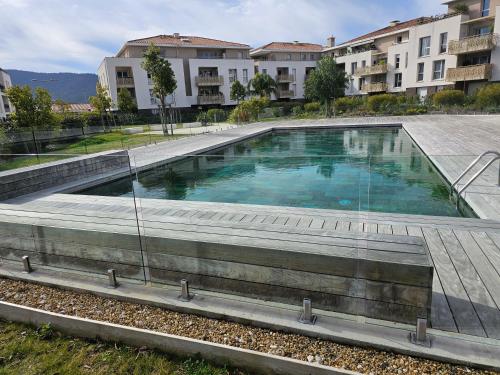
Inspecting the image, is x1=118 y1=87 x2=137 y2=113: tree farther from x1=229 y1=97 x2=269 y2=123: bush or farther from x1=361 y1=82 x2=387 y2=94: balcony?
x1=361 y1=82 x2=387 y2=94: balcony

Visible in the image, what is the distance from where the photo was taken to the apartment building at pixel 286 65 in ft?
143

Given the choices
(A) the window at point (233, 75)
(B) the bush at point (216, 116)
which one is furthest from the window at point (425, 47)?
(A) the window at point (233, 75)

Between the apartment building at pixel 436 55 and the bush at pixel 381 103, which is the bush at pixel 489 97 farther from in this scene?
the bush at pixel 381 103

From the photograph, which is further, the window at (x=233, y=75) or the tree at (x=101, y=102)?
the window at (x=233, y=75)

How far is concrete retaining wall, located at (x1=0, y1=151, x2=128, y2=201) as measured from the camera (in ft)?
22.0

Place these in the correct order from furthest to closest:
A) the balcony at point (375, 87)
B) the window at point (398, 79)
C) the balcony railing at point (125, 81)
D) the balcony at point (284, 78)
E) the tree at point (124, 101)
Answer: the balcony at point (284, 78)
the balcony railing at point (125, 81)
the balcony at point (375, 87)
the window at point (398, 79)
the tree at point (124, 101)

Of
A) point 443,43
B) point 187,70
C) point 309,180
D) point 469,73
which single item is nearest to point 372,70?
point 443,43

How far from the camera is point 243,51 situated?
41938 millimetres

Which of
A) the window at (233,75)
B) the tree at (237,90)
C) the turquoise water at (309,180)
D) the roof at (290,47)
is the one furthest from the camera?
the roof at (290,47)

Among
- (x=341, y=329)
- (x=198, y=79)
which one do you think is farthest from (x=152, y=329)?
(x=198, y=79)

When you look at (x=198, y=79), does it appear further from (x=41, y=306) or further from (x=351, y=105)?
(x=41, y=306)

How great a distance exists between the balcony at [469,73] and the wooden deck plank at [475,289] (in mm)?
25771

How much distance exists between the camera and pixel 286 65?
43844mm

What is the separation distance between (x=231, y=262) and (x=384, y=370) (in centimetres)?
137
